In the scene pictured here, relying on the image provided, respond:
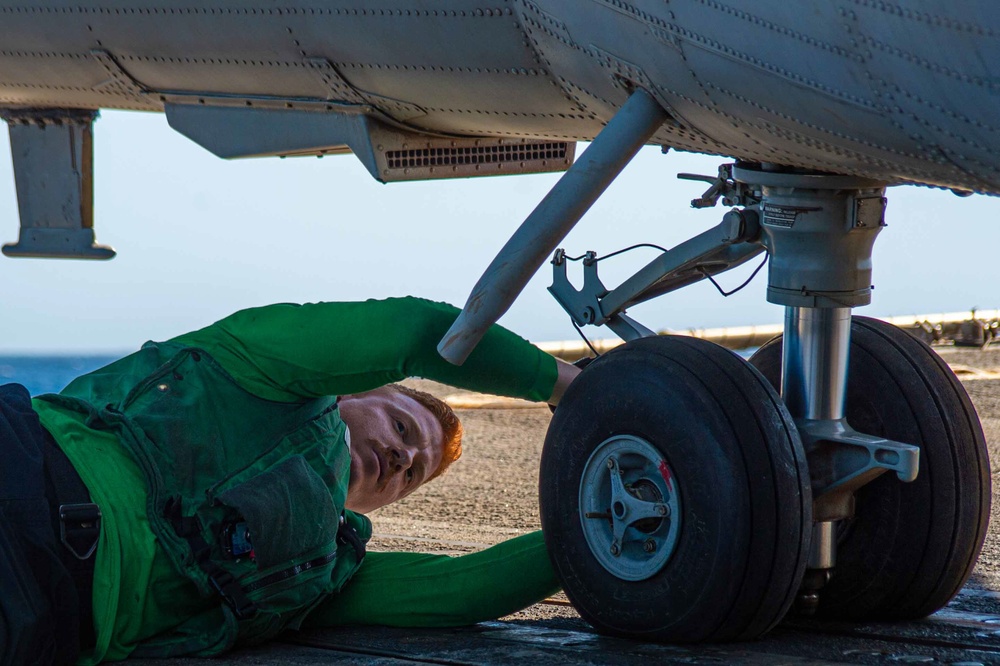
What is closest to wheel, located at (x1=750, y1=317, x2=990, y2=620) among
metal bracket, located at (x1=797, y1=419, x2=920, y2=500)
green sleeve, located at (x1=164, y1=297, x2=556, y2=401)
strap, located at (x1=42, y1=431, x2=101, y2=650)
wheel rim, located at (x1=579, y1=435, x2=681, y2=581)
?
metal bracket, located at (x1=797, y1=419, x2=920, y2=500)

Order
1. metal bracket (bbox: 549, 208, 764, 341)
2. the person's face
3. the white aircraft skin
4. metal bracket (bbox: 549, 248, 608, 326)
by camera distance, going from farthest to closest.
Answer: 1. the person's face
2. metal bracket (bbox: 549, 248, 608, 326)
3. metal bracket (bbox: 549, 208, 764, 341)
4. the white aircraft skin

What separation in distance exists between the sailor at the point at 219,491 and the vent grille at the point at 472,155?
2.72ft

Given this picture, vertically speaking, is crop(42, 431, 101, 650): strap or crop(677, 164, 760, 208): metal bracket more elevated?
crop(677, 164, 760, 208): metal bracket

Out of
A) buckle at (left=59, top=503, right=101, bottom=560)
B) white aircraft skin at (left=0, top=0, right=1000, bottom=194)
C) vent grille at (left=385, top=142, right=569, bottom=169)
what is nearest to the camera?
white aircraft skin at (left=0, top=0, right=1000, bottom=194)

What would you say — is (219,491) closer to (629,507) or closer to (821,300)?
(629,507)

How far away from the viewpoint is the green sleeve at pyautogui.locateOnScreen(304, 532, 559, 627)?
2.81 meters

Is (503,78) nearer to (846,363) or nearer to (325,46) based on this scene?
(325,46)

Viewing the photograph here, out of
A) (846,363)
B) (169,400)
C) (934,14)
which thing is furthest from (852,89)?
(169,400)

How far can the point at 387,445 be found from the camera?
124 inches

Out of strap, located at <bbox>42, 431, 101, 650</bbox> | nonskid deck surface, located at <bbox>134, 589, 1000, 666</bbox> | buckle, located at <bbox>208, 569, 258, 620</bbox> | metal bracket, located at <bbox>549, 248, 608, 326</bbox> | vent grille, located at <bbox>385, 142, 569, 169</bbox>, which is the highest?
vent grille, located at <bbox>385, 142, 569, 169</bbox>

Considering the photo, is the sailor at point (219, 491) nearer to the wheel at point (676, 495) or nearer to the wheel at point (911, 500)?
the wheel at point (676, 495)

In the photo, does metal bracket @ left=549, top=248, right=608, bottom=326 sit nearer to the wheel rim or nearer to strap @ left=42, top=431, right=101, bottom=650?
the wheel rim

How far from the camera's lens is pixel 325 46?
312 cm

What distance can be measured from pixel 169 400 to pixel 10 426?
307 mm
